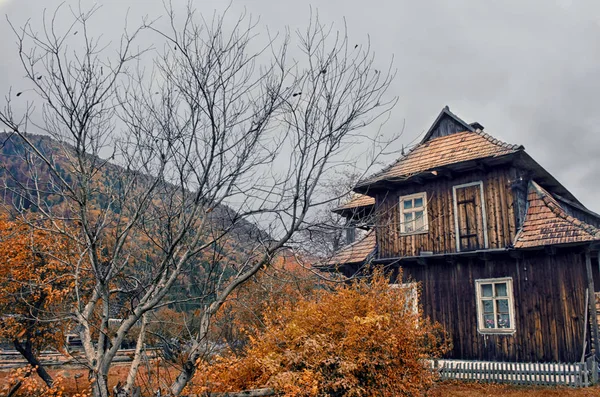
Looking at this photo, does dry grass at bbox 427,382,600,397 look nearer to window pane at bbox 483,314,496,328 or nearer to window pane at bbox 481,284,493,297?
window pane at bbox 483,314,496,328

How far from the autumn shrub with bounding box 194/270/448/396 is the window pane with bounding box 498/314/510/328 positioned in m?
5.84

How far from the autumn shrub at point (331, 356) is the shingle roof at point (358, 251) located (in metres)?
7.71

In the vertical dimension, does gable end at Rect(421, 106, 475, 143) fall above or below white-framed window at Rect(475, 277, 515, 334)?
above

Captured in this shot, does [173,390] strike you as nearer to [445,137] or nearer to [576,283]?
[576,283]

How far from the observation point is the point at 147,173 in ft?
21.8

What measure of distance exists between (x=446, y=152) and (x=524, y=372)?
7.50m

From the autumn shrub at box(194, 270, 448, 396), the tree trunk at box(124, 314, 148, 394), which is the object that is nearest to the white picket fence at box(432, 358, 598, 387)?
the autumn shrub at box(194, 270, 448, 396)

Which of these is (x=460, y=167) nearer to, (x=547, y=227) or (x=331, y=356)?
(x=547, y=227)

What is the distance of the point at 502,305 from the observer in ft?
49.2

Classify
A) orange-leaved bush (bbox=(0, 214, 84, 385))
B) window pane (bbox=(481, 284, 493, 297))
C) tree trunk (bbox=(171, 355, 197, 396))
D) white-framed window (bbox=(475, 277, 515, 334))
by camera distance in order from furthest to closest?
window pane (bbox=(481, 284, 493, 297)) → white-framed window (bbox=(475, 277, 515, 334)) → orange-leaved bush (bbox=(0, 214, 84, 385)) → tree trunk (bbox=(171, 355, 197, 396))

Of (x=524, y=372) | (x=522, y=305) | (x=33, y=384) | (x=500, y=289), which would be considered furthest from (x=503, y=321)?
(x=33, y=384)

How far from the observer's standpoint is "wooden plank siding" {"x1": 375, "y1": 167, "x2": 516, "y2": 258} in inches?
594

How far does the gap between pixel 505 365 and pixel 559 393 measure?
192cm

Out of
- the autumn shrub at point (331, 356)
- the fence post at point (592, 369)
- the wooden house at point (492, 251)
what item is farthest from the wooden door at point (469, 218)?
the autumn shrub at point (331, 356)
